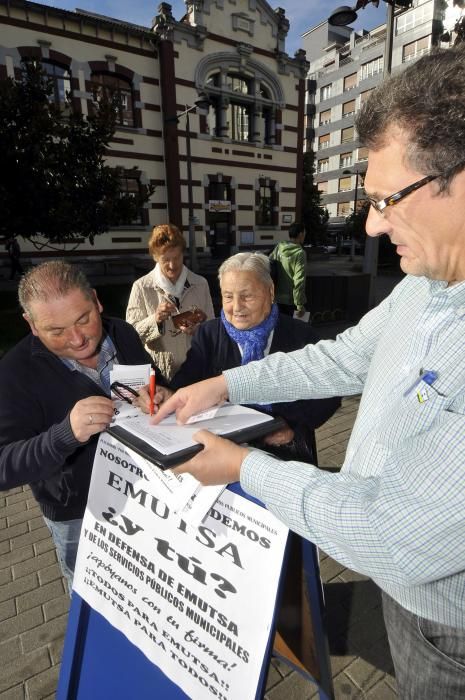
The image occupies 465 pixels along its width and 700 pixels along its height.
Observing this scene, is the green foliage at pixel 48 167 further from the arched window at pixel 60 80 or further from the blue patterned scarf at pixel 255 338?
the arched window at pixel 60 80

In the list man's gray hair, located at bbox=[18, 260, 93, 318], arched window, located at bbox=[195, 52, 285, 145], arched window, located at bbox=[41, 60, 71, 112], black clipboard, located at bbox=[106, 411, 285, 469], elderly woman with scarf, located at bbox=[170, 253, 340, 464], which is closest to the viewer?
black clipboard, located at bbox=[106, 411, 285, 469]

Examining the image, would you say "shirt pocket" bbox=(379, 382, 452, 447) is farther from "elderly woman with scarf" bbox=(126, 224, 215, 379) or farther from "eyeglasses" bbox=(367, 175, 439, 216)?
"elderly woman with scarf" bbox=(126, 224, 215, 379)

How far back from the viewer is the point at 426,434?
0.84m

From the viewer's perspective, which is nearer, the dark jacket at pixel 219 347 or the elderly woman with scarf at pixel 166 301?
the dark jacket at pixel 219 347

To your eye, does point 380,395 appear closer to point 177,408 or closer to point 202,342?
point 177,408

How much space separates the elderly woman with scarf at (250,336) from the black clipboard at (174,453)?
34.9 inches

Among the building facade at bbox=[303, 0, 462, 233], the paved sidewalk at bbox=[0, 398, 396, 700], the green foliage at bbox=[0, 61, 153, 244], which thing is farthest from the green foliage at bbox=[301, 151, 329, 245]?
the paved sidewalk at bbox=[0, 398, 396, 700]

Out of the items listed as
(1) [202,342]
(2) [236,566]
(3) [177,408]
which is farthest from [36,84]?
(2) [236,566]

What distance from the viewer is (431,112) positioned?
871 mm

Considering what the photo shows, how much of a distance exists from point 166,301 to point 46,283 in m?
1.83

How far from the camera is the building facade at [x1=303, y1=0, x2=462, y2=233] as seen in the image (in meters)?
38.8

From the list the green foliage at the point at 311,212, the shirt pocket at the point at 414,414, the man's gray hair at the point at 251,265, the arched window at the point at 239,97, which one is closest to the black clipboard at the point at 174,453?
the shirt pocket at the point at 414,414

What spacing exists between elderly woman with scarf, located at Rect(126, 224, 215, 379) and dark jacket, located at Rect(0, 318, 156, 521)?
162cm

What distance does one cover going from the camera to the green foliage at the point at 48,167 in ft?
26.6
